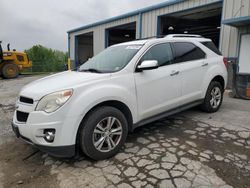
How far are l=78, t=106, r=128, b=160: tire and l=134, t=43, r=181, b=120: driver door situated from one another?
49cm

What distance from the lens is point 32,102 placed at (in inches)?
111

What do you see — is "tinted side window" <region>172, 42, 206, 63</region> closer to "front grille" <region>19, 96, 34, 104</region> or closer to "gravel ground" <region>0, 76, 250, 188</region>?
"gravel ground" <region>0, 76, 250, 188</region>

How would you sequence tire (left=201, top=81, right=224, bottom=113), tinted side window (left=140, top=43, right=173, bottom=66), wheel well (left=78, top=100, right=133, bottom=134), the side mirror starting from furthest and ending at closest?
tire (left=201, top=81, right=224, bottom=113)
tinted side window (left=140, top=43, right=173, bottom=66)
the side mirror
wheel well (left=78, top=100, right=133, bottom=134)

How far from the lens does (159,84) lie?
3.69 metres

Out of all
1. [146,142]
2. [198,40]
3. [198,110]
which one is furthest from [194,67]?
[146,142]

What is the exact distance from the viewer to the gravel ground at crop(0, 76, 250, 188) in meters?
2.59

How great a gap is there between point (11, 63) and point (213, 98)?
1529 centimetres

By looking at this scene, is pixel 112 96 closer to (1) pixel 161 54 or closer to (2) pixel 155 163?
(2) pixel 155 163

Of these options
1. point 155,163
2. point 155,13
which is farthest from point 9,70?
point 155,163

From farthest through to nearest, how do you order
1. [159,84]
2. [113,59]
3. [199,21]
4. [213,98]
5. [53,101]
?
[199,21]
[213,98]
[113,59]
[159,84]
[53,101]

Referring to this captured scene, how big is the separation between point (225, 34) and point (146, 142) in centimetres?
779

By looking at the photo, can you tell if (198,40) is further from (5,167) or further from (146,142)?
(5,167)

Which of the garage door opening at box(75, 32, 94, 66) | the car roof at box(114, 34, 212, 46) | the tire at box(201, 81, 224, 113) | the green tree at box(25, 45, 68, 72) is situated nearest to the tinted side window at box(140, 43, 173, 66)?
the car roof at box(114, 34, 212, 46)

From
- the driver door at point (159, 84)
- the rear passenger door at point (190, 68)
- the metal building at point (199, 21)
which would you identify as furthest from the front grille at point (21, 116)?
the metal building at point (199, 21)
